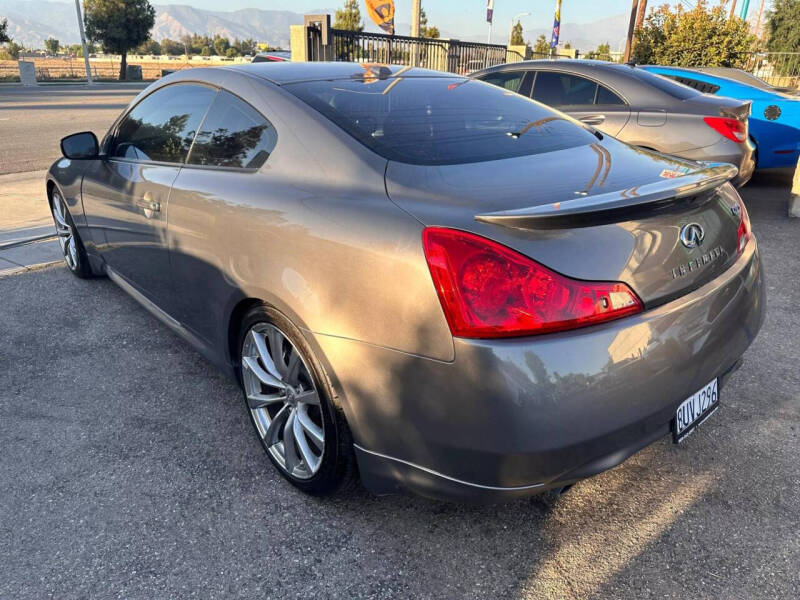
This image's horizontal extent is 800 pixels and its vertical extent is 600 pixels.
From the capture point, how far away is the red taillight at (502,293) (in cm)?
165

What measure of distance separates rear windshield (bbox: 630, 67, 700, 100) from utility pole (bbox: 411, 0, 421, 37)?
444 inches

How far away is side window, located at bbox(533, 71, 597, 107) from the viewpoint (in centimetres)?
644

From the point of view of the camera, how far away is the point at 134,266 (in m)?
3.38

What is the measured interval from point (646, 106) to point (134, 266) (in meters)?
5.12

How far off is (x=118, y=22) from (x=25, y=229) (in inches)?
1623

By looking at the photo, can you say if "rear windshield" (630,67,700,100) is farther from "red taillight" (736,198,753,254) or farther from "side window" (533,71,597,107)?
"red taillight" (736,198,753,254)

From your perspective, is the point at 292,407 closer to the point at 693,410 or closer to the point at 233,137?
the point at 233,137

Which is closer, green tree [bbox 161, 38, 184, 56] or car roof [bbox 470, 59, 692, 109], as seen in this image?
car roof [bbox 470, 59, 692, 109]

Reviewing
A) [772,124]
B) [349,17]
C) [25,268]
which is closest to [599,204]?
[25,268]

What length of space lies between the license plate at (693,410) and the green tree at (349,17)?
36.3 meters

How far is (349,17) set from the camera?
36.6 metres

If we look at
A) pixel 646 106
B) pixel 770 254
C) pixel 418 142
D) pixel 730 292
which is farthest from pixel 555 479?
pixel 646 106

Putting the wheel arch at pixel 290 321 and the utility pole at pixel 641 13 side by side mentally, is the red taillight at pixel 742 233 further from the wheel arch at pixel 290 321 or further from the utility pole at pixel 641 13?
the utility pole at pixel 641 13

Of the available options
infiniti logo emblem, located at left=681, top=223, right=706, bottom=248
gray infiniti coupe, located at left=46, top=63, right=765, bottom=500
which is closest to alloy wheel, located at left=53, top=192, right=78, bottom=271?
gray infiniti coupe, located at left=46, top=63, right=765, bottom=500
